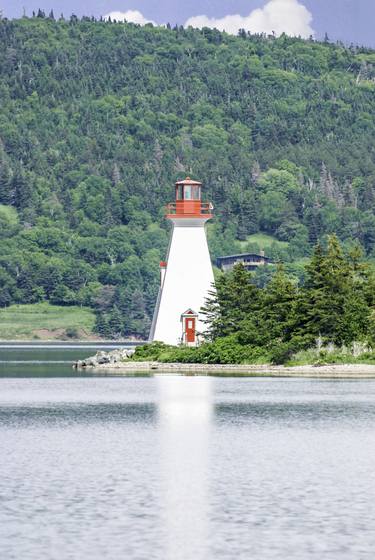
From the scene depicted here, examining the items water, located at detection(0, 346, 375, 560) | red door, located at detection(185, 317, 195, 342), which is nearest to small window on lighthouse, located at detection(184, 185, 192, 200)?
red door, located at detection(185, 317, 195, 342)

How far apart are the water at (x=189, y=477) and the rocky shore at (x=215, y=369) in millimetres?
16156

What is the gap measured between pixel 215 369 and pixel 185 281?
7.51 meters

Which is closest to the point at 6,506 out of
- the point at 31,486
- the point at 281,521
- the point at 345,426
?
the point at 31,486

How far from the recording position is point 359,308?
9294cm

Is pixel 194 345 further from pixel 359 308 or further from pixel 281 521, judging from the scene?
pixel 281 521

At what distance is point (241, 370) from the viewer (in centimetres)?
9806

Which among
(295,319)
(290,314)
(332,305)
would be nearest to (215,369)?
(290,314)

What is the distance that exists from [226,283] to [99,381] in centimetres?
1716

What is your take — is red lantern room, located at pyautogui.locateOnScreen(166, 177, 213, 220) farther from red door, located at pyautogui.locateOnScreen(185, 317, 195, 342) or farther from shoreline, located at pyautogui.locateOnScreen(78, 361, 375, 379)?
shoreline, located at pyautogui.locateOnScreen(78, 361, 375, 379)

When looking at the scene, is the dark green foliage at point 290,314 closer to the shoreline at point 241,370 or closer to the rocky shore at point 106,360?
the shoreline at point 241,370

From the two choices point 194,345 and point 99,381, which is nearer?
point 99,381

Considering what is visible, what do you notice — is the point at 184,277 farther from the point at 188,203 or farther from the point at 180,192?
the point at 180,192

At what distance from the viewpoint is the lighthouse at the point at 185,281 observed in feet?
336

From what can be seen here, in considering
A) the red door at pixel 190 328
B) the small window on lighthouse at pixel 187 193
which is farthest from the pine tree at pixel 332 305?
the small window on lighthouse at pixel 187 193
